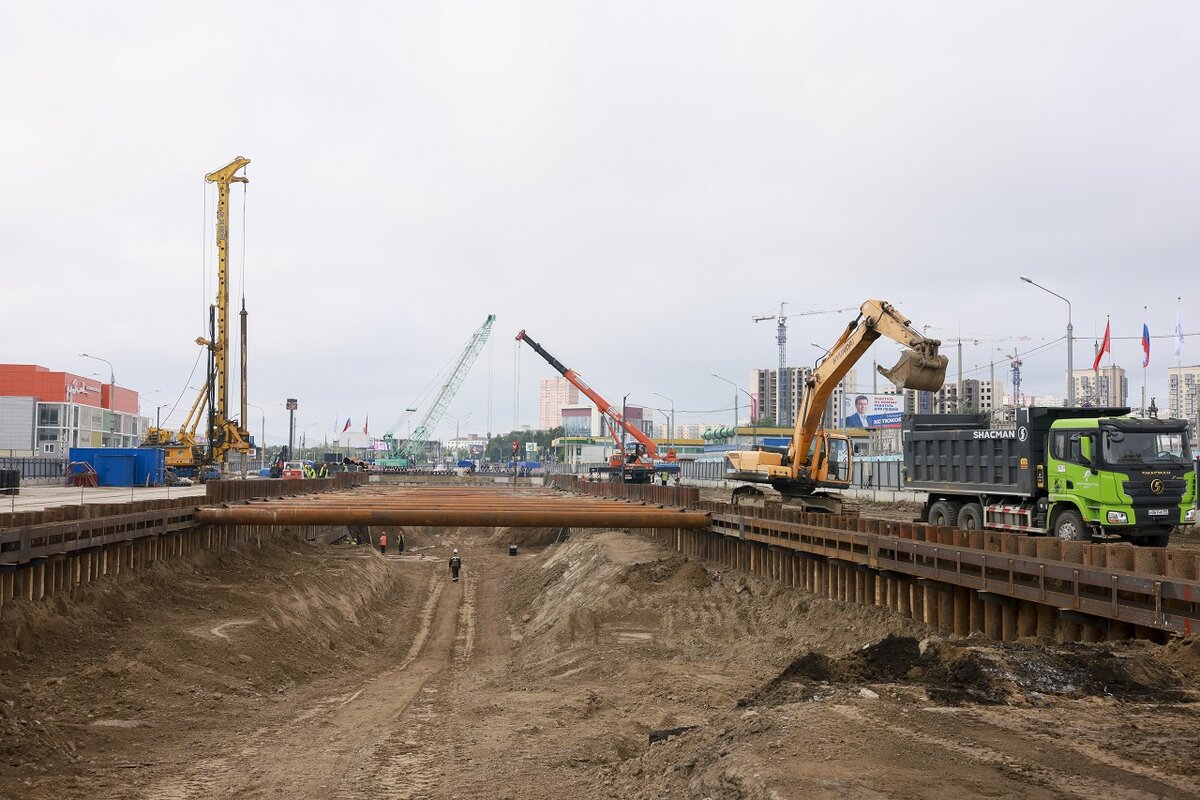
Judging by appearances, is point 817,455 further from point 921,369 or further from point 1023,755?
point 1023,755

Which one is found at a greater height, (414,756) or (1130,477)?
(1130,477)

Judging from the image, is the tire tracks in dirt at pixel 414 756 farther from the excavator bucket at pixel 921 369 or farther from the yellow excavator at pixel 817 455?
the yellow excavator at pixel 817 455

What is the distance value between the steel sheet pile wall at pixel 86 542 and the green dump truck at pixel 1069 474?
68.6 feet

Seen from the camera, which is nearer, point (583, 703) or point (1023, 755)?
point (1023, 755)

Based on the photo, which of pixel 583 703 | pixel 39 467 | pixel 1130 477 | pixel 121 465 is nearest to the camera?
pixel 583 703

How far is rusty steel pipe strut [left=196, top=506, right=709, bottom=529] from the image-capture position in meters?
27.5

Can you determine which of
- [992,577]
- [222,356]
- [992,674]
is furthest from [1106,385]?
[992,674]

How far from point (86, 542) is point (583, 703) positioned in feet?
34.9

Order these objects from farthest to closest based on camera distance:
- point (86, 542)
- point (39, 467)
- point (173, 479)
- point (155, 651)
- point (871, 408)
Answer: point (871, 408)
point (39, 467)
point (173, 479)
point (86, 542)
point (155, 651)

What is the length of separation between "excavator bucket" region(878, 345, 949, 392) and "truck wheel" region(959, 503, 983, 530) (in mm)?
3868

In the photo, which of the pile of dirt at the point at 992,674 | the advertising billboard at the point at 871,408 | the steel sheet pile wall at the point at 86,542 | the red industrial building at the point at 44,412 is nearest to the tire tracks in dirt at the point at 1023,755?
the pile of dirt at the point at 992,674

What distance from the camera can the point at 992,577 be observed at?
1502cm

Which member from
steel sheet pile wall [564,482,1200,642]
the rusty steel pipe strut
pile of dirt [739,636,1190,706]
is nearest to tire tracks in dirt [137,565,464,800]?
pile of dirt [739,636,1190,706]

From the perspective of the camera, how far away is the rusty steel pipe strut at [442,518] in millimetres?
27484
